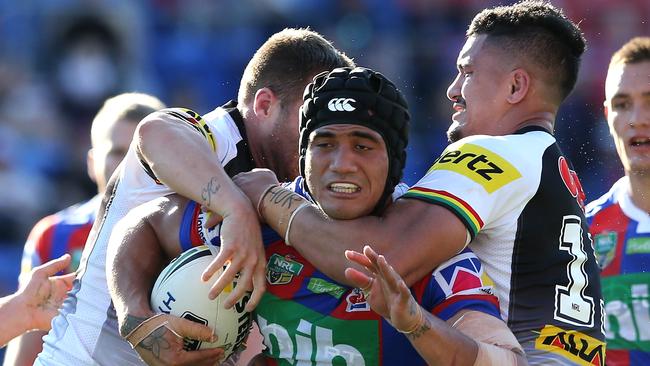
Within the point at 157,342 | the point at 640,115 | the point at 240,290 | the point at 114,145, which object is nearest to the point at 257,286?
the point at 240,290

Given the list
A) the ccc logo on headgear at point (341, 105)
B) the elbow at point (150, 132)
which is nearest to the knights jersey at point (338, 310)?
the ccc logo on headgear at point (341, 105)

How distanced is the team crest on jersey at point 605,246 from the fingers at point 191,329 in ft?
11.4

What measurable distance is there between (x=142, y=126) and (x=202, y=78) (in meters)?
9.56

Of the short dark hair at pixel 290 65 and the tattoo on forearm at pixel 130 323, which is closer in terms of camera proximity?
the tattoo on forearm at pixel 130 323

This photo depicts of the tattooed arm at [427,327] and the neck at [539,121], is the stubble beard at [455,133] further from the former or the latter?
the tattooed arm at [427,327]

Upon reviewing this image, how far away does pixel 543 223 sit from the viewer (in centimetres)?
448

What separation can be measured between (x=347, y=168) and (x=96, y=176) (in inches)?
177

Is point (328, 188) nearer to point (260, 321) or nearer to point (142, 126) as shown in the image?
point (260, 321)

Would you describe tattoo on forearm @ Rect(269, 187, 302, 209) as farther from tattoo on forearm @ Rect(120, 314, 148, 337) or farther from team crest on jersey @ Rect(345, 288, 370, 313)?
tattoo on forearm @ Rect(120, 314, 148, 337)

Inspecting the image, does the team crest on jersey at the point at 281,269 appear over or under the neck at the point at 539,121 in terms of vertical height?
under

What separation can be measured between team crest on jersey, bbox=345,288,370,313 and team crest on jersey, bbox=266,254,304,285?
24cm

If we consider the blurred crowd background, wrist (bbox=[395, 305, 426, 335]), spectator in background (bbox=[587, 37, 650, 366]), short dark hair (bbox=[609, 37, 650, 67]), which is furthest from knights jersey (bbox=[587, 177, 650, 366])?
the blurred crowd background

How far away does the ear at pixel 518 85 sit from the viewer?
5.00 m

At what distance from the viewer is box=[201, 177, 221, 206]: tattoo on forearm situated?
435 centimetres
